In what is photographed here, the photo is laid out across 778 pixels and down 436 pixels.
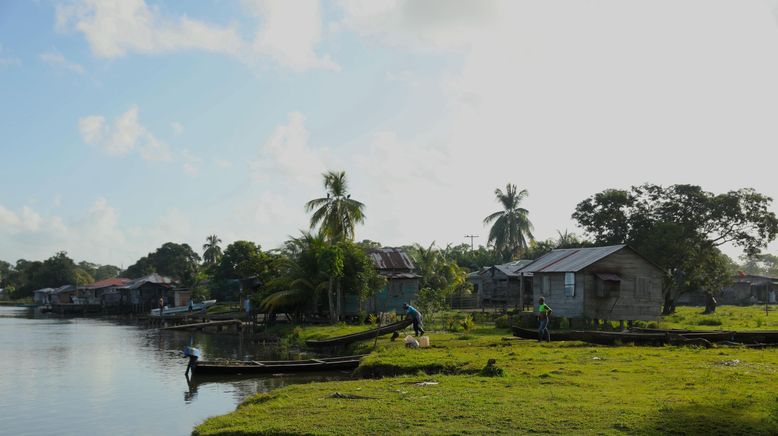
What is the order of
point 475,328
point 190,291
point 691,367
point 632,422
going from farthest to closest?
1. point 190,291
2. point 475,328
3. point 691,367
4. point 632,422

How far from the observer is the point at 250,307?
48.5 meters

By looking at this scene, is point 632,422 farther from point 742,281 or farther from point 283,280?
point 742,281

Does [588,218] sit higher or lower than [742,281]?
higher

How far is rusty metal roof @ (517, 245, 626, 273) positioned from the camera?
111 ft

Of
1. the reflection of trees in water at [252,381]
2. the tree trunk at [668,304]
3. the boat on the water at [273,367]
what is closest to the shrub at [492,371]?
the reflection of trees in water at [252,381]

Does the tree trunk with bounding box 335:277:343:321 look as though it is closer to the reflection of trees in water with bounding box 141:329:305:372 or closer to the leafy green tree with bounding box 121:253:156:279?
the reflection of trees in water with bounding box 141:329:305:372

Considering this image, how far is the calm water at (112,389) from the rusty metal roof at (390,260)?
10618 mm

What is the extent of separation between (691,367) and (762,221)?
32.8 meters

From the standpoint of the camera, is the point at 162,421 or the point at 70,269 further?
the point at 70,269

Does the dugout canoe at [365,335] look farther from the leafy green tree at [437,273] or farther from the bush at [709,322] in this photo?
the leafy green tree at [437,273]

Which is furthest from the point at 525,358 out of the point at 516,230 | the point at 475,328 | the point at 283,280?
the point at 516,230

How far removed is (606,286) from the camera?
1300 inches

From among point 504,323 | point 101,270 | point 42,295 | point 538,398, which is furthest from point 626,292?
point 101,270

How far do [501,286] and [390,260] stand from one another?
46.1 ft
